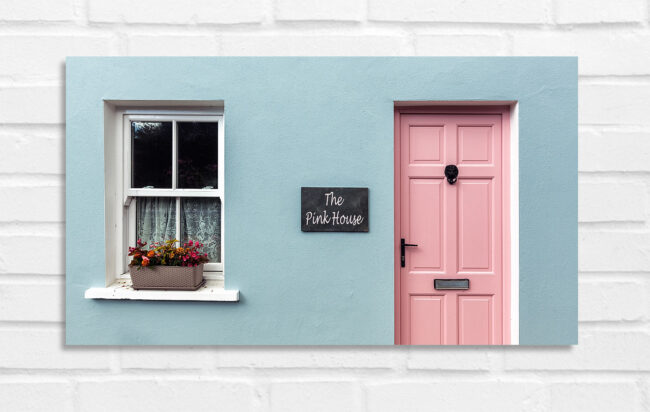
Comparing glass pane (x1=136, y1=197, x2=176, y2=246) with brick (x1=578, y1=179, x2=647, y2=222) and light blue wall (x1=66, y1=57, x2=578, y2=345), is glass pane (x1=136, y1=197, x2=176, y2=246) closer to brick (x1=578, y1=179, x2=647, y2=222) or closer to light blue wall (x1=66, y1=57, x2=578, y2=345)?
light blue wall (x1=66, y1=57, x2=578, y2=345)

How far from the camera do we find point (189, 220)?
2.22 m

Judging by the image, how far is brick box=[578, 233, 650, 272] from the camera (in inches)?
63.7

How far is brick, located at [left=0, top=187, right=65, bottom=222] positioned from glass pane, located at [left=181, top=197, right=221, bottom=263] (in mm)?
669

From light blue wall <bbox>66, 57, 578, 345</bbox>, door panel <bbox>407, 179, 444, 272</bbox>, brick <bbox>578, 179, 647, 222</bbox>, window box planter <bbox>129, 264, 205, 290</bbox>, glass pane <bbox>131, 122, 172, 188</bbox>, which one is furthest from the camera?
glass pane <bbox>131, 122, 172, 188</bbox>

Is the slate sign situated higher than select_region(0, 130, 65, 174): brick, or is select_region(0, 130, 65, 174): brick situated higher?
select_region(0, 130, 65, 174): brick

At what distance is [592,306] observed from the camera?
5.44ft

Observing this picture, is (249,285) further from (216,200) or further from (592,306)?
(592,306)

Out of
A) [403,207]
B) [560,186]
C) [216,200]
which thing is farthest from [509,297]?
[216,200]
